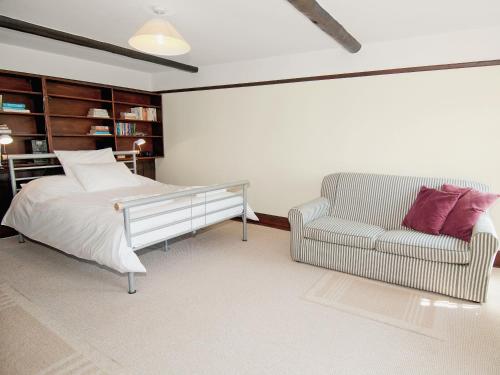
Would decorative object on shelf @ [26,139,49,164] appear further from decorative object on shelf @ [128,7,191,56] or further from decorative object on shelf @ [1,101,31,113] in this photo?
decorative object on shelf @ [128,7,191,56]

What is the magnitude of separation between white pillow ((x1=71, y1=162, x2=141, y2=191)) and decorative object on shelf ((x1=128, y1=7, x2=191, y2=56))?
72.0 inches

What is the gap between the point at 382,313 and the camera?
90.7 inches

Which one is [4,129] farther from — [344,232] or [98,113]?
[344,232]

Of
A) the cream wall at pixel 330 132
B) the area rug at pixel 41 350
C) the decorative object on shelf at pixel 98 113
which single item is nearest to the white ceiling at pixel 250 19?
the cream wall at pixel 330 132

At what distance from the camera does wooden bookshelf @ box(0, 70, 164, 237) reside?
3.87 metres

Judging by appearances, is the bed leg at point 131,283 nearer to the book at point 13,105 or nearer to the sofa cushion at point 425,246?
the sofa cushion at point 425,246

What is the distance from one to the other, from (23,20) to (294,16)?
247 centimetres

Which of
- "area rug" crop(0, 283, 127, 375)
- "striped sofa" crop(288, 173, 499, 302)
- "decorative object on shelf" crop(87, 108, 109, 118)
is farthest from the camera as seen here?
"decorative object on shelf" crop(87, 108, 109, 118)

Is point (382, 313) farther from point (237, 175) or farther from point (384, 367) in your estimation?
point (237, 175)

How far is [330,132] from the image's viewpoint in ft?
13.0

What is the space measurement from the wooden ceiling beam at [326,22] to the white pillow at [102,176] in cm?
283

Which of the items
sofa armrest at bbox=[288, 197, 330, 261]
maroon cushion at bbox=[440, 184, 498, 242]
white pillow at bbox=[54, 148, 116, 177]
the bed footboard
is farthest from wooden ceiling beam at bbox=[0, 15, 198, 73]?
maroon cushion at bbox=[440, 184, 498, 242]

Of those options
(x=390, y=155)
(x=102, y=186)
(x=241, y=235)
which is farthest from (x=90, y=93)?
(x=390, y=155)

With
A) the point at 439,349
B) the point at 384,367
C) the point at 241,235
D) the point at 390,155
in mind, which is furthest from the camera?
the point at 241,235
